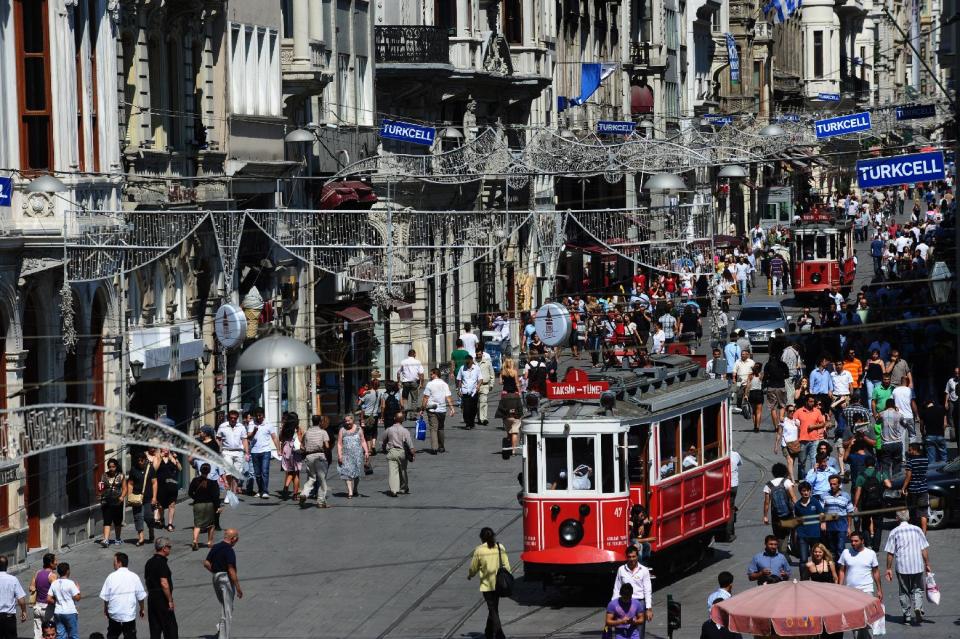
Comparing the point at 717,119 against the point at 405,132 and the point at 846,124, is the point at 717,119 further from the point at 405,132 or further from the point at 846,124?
the point at 405,132

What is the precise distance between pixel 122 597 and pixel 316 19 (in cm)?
2380

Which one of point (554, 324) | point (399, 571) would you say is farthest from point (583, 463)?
point (554, 324)

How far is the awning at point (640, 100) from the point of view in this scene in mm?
77938

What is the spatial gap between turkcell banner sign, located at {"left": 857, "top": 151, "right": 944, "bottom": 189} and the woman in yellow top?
12137mm

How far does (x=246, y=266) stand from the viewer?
4031cm

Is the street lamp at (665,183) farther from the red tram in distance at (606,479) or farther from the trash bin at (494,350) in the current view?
the trash bin at (494,350)

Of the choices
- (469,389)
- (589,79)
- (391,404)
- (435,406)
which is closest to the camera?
(435,406)

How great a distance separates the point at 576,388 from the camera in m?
25.8

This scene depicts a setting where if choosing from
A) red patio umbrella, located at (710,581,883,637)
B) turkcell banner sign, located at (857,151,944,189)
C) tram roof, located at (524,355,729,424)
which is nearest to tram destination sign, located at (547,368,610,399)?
tram roof, located at (524,355,729,424)

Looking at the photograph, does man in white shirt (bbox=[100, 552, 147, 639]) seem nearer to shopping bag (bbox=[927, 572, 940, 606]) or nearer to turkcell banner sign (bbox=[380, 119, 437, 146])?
shopping bag (bbox=[927, 572, 940, 606])

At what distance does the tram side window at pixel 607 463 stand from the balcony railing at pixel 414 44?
26.8 m

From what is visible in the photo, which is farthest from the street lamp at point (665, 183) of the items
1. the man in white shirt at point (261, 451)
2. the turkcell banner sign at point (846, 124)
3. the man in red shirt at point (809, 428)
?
the man in white shirt at point (261, 451)

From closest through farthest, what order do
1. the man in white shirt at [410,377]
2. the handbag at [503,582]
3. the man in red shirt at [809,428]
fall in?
the handbag at [503,582] < the man in red shirt at [809,428] < the man in white shirt at [410,377]

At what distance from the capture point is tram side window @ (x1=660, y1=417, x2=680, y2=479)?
85.4 feet
